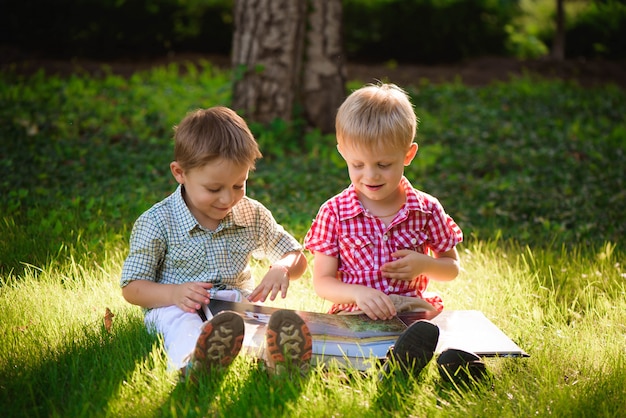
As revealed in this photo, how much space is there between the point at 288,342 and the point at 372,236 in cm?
76

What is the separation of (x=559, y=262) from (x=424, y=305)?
1261mm

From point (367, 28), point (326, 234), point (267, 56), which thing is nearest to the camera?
point (326, 234)

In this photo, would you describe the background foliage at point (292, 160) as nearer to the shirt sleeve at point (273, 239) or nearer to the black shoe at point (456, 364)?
the shirt sleeve at point (273, 239)

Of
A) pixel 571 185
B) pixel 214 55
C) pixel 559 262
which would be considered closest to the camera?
pixel 559 262

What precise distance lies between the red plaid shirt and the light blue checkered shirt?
21cm

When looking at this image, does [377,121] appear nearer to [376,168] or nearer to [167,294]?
[376,168]

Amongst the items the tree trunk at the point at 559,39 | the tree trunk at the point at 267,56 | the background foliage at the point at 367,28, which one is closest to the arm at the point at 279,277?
the tree trunk at the point at 267,56

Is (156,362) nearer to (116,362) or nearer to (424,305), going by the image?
(116,362)

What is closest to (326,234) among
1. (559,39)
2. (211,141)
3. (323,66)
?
(211,141)

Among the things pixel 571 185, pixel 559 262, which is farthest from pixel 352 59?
pixel 559 262

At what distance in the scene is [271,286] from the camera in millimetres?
2850

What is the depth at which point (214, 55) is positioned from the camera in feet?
34.7

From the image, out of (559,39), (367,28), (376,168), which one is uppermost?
(559,39)

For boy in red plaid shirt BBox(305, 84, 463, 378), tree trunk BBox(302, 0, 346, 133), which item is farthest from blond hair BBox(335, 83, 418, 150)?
tree trunk BBox(302, 0, 346, 133)
